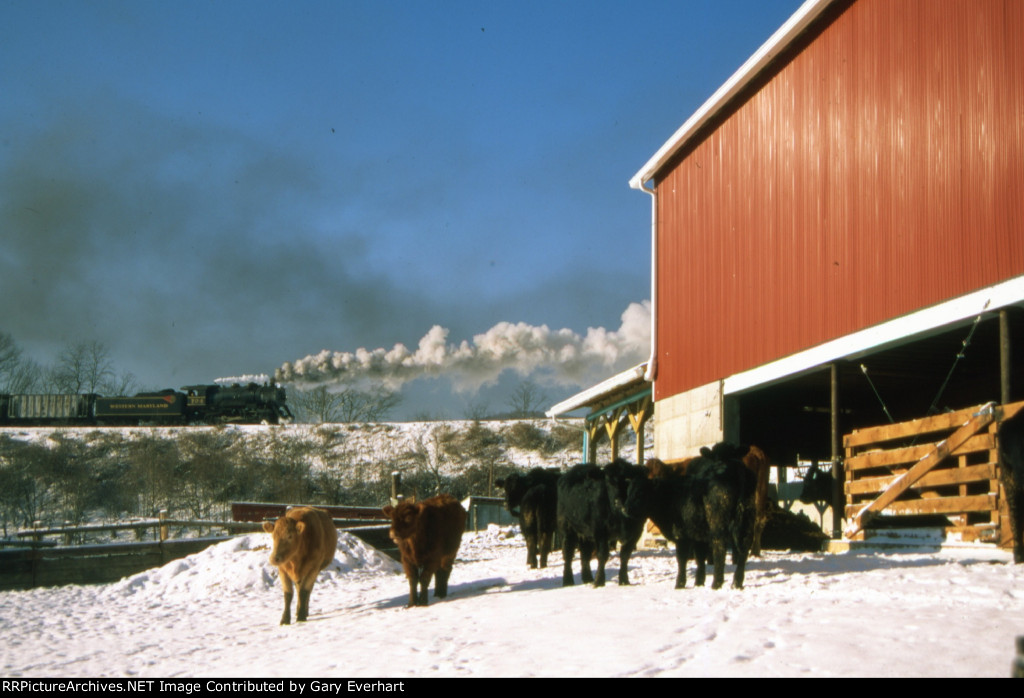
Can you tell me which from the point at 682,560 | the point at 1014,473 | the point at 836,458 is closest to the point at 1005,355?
the point at 1014,473

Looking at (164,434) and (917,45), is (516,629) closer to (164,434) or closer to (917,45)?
(917,45)

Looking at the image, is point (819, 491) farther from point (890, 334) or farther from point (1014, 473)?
point (1014, 473)

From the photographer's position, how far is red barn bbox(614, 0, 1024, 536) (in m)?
10.8

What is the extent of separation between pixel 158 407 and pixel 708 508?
54.6 meters

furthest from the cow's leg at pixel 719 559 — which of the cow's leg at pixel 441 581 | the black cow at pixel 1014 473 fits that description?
the cow's leg at pixel 441 581

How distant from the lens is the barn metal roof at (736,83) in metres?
14.0

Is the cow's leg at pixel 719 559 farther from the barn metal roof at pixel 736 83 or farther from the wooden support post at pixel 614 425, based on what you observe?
the wooden support post at pixel 614 425

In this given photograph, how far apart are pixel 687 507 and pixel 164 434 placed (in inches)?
2138

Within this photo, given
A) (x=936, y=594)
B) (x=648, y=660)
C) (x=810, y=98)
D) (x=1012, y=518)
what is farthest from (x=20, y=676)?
(x=810, y=98)

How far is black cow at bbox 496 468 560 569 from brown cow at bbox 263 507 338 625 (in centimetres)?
406

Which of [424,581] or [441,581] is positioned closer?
[424,581]

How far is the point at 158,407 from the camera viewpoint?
190 feet

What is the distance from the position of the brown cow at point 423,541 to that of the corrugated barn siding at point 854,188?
6.64 metres

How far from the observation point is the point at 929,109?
1166 cm
